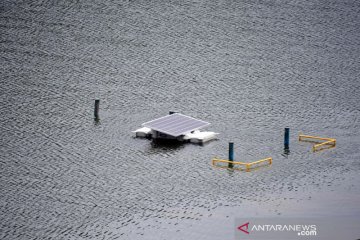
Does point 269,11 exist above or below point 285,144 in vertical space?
above

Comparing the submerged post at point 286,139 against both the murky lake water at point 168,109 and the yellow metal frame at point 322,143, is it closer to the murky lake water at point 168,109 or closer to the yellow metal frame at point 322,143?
the murky lake water at point 168,109

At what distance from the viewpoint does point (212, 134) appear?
80.5 metres

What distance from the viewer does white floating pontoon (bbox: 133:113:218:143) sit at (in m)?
79.0

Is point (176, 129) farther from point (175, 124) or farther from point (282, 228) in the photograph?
point (282, 228)

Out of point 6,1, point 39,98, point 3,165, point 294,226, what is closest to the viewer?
point 294,226

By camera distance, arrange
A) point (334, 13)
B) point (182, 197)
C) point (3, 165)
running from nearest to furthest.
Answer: point (182, 197)
point (3, 165)
point (334, 13)

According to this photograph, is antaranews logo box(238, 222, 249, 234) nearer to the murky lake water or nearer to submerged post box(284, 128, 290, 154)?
the murky lake water

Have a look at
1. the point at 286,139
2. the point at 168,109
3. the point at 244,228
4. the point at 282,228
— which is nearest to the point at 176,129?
the point at 286,139

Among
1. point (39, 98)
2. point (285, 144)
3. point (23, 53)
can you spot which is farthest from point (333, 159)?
point (23, 53)

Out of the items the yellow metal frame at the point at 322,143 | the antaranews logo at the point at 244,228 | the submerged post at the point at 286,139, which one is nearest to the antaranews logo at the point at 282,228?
the antaranews logo at the point at 244,228

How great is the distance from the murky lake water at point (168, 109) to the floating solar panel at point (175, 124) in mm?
1599

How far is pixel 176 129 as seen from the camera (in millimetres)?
79375

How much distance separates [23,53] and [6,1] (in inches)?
847

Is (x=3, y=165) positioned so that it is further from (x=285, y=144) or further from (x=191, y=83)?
(x=191, y=83)
